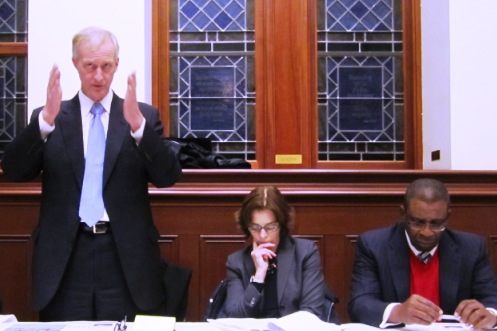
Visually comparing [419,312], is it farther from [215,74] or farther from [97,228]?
[215,74]

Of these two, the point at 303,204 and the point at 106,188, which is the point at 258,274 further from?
the point at 303,204

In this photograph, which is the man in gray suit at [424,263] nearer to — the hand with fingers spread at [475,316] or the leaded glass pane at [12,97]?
the hand with fingers spread at [475,316]

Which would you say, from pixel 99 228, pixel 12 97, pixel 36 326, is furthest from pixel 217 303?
pixel 12 97

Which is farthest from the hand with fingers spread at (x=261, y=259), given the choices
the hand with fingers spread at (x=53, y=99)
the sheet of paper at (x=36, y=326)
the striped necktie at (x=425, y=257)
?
the hand with fingers spread at (x=53, y=99)

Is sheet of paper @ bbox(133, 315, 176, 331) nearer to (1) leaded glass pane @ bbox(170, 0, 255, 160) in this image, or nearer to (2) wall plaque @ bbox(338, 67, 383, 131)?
(1) leaded glass pane @ bbox(170, 0, 255, 160)

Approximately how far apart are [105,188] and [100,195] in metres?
0.03

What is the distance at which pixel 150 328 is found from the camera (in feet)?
6.45

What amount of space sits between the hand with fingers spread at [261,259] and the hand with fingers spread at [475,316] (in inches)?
30.1

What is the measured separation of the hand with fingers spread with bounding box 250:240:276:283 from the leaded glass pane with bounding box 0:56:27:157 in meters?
2.52

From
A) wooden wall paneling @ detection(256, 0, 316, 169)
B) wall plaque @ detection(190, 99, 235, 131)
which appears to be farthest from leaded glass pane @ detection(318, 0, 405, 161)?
wall plaque @ detection(190, 99, 235, 131)

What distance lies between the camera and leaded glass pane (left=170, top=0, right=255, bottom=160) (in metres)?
4.53

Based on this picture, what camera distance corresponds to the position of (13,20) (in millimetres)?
4586

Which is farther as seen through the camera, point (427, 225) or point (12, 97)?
point (12, 97)

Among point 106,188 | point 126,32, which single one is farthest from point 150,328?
point 126,32
